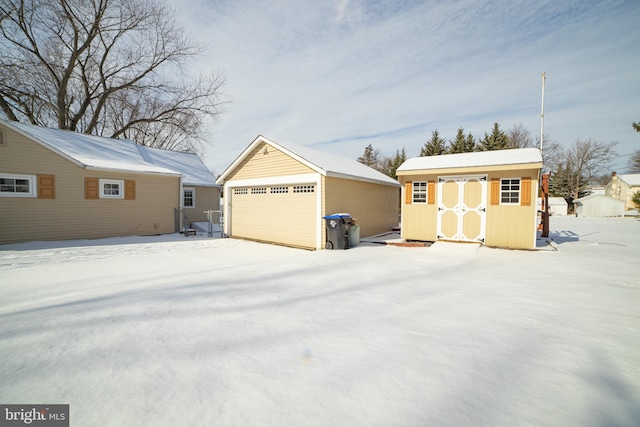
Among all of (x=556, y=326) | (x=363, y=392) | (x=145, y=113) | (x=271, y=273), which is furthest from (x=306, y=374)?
(x=145, y=113)

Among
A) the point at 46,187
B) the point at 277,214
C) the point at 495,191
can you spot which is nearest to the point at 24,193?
the point at 46,187

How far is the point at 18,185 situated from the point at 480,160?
55.9 ft

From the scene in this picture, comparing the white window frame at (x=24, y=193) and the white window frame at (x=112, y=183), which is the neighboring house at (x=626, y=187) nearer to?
the white window frame at (x=112, y=183)

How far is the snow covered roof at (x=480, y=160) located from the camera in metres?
9.00

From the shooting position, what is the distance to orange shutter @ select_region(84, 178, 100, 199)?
37.6 feet

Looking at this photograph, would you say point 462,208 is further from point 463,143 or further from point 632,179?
point 632,179

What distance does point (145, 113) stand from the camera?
2577 cm

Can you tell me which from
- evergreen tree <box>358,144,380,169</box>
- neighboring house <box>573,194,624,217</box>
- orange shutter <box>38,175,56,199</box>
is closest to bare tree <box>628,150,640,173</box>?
neighboring house <box>573,194,624,217</box>

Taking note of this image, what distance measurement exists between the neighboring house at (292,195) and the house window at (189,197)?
544 cm

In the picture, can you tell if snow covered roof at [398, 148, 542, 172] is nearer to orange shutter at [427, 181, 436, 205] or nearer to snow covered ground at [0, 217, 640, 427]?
orange shutter at [427, 181, 436, 205]

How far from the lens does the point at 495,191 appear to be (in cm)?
940

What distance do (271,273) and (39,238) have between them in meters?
10.5

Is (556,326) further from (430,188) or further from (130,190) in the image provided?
(130,190)

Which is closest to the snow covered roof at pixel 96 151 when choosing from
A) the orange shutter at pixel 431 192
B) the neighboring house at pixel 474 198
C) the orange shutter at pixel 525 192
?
the neighboring house at pixel 474 198
